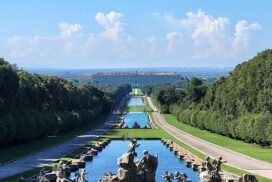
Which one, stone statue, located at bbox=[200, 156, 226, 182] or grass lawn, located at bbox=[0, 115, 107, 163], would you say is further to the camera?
grass lawn, located at bbox=[0, 115, 107, 163]

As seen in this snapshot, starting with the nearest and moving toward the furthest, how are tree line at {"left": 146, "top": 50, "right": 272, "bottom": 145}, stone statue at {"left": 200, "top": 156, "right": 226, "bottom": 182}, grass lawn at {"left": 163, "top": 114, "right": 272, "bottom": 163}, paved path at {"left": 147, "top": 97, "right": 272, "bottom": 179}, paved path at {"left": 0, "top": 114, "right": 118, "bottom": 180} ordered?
stone statue at {"left": 200, "top": 156, "right": 226, "bottom": 182} → paved path at {"left": 0, "top": 114, "right": 118, "bottom": 180} → paved path at {"left": 147, "top": 97, "right": 272, "bottom": 179} → grass lawn at {"left": 163, "top": 114, "right": 272, "bottom": 163} → tree line at {"left": 146, "top": 50, "right": 272, "bottom": 145}

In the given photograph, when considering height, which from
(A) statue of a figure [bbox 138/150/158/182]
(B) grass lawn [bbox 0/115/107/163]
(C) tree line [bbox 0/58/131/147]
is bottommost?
(B) grass lawn [bbox 0/115/107/163]

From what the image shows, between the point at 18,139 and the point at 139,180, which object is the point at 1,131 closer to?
the point at 18,139

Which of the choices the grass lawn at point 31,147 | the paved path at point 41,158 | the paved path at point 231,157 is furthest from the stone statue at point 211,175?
the grass lawn at point 31,147

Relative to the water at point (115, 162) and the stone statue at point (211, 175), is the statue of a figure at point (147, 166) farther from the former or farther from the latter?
the water at point (115, 162)

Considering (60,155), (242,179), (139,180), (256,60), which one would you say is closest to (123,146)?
(60,155)

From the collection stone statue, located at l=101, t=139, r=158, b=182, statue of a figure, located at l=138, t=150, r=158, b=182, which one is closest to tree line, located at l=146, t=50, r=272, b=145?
statue of a figure, located at l=138, t=150, r=158, b=182

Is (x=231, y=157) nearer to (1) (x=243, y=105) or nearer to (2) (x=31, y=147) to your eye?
(2) (x=31, y=147)

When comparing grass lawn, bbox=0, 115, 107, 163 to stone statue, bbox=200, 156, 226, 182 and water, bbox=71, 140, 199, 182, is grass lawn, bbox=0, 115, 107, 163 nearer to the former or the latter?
water, bbox=71, 140, 199, 182
